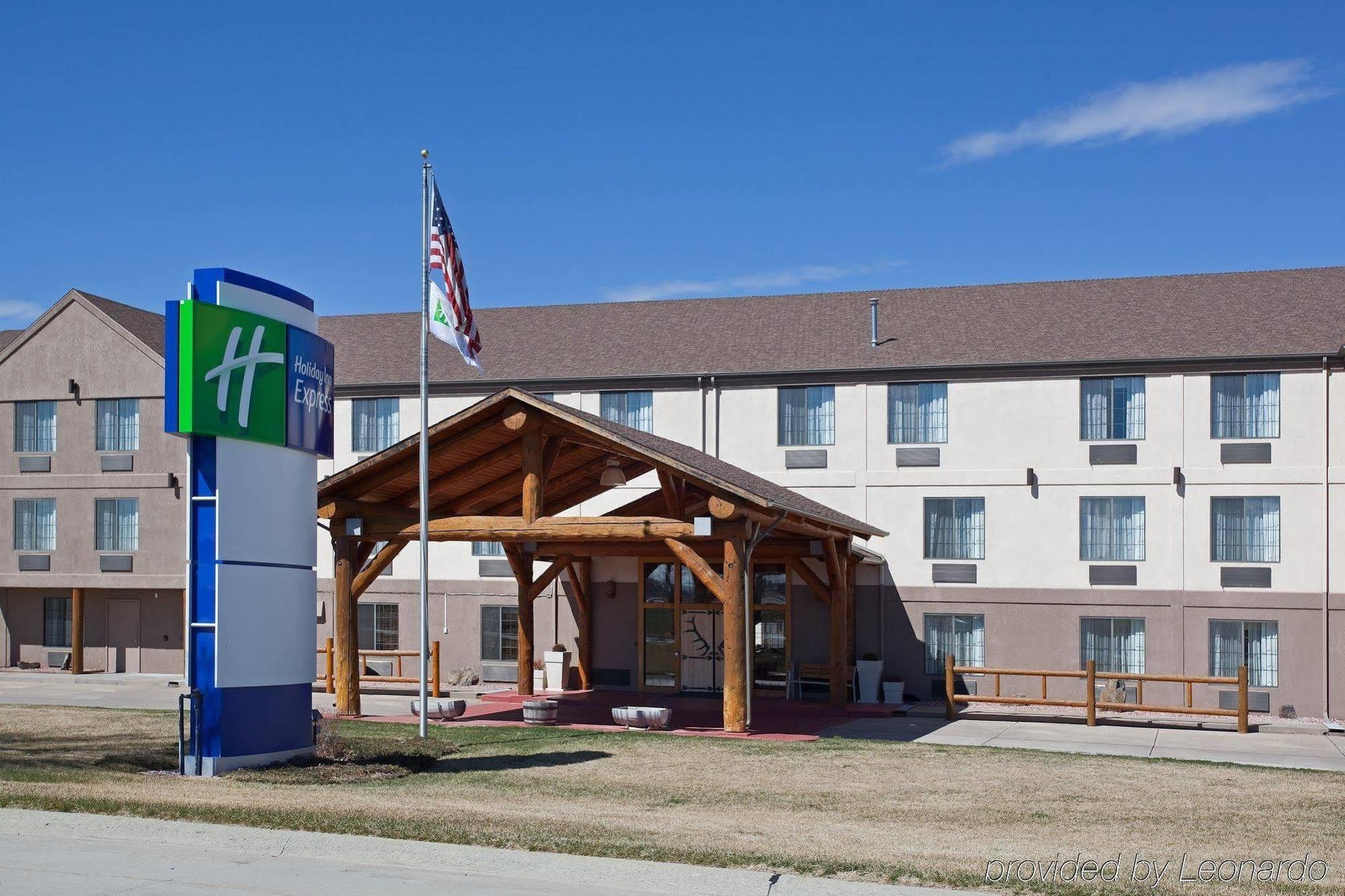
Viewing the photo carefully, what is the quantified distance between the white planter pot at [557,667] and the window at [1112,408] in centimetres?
1135

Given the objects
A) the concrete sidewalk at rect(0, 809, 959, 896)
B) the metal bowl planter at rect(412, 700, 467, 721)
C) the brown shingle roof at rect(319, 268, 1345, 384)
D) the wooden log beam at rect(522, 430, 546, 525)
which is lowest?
the metal bowl planter at rect(412, 700, 467, 721)

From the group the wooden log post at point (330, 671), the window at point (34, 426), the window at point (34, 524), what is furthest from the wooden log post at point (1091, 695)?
the window at point (34, 426)

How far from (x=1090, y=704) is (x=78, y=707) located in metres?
17.2

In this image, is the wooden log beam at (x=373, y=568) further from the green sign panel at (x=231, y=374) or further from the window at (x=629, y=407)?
the window at (x=629, y=407)

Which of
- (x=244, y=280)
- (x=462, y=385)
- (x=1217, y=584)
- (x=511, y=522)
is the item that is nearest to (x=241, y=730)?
(x=244, y=280)

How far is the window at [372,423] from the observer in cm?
3120

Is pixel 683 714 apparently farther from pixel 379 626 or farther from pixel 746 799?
pixel 379 626

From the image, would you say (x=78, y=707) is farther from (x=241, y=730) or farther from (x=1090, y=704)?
(x=1090, y=704)

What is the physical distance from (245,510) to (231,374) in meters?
1.50

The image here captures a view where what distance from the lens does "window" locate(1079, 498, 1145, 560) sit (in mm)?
26719

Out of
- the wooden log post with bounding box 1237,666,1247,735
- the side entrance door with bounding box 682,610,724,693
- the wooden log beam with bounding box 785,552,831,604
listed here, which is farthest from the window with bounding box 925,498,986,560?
the wooden log post with bounding box 1237,666,1247,735

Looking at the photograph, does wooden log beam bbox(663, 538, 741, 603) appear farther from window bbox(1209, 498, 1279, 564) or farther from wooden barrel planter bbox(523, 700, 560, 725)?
window bbox(1209, 498, 1279, 564)

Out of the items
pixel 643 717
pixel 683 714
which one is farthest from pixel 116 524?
pixel 643 717

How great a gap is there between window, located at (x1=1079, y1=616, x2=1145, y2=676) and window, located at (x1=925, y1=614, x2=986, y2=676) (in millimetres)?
1947
